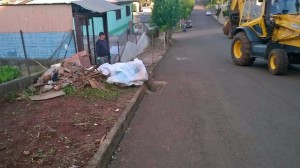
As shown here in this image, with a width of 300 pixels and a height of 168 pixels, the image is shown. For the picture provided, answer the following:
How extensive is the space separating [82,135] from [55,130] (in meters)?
0.56

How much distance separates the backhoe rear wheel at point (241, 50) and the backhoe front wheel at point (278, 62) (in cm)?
189

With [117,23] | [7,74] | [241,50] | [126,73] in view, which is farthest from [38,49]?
[117,23]

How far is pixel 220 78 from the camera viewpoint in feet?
38.1

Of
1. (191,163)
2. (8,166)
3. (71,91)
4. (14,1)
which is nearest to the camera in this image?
(8,166)

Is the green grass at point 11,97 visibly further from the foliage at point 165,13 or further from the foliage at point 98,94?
the foliage at point 165,13

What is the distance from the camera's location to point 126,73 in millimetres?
9344

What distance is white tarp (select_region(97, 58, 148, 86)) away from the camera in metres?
9.16

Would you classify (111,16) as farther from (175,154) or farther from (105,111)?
(175,154)

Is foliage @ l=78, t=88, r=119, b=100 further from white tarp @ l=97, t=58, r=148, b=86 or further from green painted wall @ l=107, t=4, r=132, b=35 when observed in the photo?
green painted wall @ l=107, t=4, r=132, b=35

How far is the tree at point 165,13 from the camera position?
86.0ft

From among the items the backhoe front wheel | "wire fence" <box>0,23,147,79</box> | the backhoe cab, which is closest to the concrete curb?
the backhoe front wheel

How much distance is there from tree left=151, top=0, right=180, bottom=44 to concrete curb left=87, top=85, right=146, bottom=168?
757 inches

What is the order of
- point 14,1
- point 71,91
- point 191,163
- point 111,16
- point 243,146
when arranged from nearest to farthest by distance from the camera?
point 191,163 < point 243,146 < point 71,91 < point 14,1 < point 111,16

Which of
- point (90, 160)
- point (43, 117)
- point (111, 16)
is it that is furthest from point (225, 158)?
point (111, 16)
